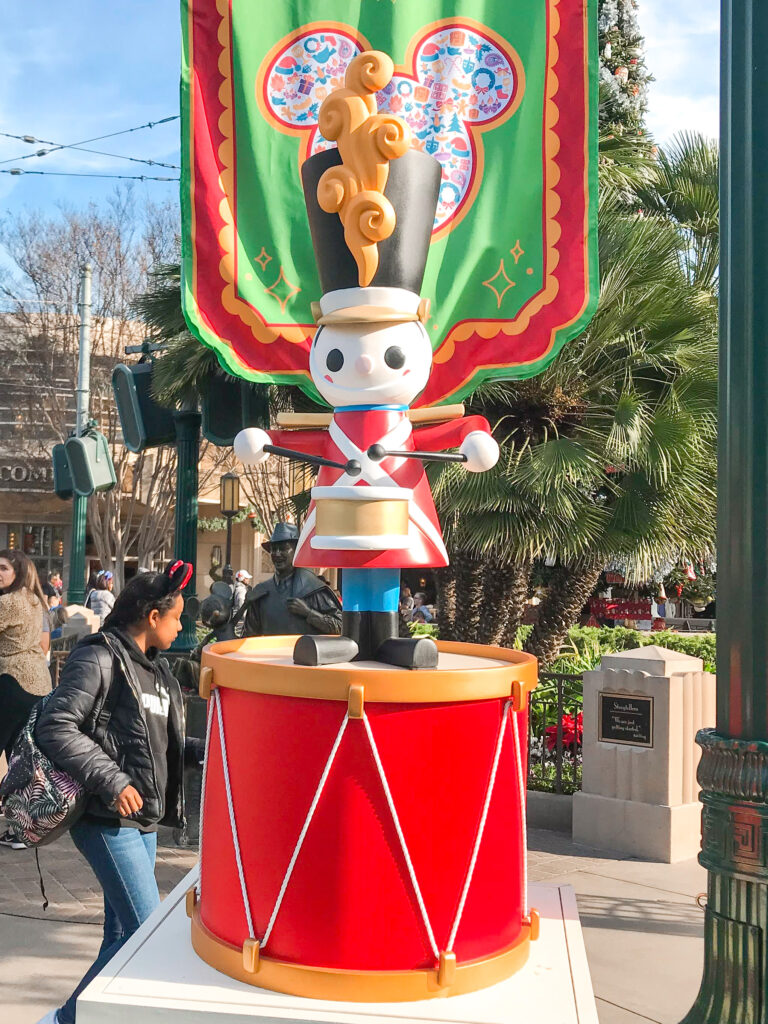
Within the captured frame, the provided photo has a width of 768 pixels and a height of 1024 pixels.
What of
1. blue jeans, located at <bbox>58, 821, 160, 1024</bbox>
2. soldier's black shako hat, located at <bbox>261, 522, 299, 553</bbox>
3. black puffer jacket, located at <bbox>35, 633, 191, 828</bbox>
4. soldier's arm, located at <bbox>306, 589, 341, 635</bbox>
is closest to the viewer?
black puffer jacket, located at <bbox>35, 633, 191, 828</bbox>

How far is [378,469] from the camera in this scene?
3.16m

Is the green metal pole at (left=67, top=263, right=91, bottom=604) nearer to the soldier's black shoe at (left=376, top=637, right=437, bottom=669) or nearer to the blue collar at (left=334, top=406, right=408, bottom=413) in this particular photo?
the blue collar at (left=334, top=406, right=408, bottom=413)

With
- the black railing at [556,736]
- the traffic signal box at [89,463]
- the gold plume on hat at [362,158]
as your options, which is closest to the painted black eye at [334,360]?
the gold plume on hat at [362,158]

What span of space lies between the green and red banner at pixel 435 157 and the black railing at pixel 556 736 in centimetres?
432

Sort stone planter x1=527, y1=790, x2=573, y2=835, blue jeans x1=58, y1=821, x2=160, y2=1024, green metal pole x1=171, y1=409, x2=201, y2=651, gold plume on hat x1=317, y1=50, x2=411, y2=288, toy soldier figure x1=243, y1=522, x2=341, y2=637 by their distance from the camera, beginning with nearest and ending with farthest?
gold plume on hat x1=317, y1=50, x2=411, y2=288 < blue jeans x1=58, y1=821, x2=160, y2=1024 < toy soldier figure x1=243, y1=522, x2=341, y2=637 < stone planter x1=527, y1=790, x2=573, y2=835 < green metal pole x1=171, y1=409, x2=201, y2=651

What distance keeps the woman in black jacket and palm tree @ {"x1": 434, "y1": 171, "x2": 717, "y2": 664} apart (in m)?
4.46

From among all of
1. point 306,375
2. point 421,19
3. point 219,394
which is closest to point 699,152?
point 219,394

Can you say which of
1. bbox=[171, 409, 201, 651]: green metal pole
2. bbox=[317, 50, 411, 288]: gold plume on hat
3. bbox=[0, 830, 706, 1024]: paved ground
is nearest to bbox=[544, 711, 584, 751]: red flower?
bbox=[0, 830, 706, 1024]: paved ground

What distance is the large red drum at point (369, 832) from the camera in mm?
2582

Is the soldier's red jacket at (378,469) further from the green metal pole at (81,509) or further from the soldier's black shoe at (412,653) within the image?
the green metal pole at (81,509)

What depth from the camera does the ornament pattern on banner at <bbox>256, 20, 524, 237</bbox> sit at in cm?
389

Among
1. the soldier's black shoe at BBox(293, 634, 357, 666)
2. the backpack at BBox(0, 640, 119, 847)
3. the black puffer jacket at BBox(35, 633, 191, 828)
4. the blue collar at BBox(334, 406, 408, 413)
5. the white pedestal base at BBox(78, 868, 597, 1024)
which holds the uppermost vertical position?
the blue collar at BBox(334, 406, 408, 413)

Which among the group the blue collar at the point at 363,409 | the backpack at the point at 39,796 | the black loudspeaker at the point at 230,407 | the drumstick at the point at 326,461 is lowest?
the backpack at the point at 39,796

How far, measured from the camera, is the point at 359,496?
3076 mm
